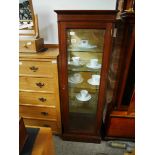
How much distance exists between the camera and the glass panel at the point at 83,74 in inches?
58.6

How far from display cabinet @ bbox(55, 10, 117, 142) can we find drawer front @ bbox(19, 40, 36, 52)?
0.36 meters

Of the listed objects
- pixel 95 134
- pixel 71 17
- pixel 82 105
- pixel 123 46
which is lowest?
pixel 95 134

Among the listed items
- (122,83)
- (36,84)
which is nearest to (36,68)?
(36,84)

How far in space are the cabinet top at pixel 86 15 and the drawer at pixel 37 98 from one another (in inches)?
34.0

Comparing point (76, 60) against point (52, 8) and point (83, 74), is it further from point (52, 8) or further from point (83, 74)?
point (52, 8)

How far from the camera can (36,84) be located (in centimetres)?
164

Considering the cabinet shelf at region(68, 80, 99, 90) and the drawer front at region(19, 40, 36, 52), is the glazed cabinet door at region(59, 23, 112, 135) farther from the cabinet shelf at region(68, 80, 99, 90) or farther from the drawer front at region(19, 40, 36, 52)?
Answer: the drawer front at region(19, 40, 36, 52)

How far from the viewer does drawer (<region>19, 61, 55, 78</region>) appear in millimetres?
1522

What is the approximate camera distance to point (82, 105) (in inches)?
76.1

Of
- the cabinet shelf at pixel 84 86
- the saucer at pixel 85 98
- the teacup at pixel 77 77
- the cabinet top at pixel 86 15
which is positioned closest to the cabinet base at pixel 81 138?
the saucer at pixel 85 98

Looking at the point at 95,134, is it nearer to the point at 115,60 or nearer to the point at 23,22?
the point at 115,60
